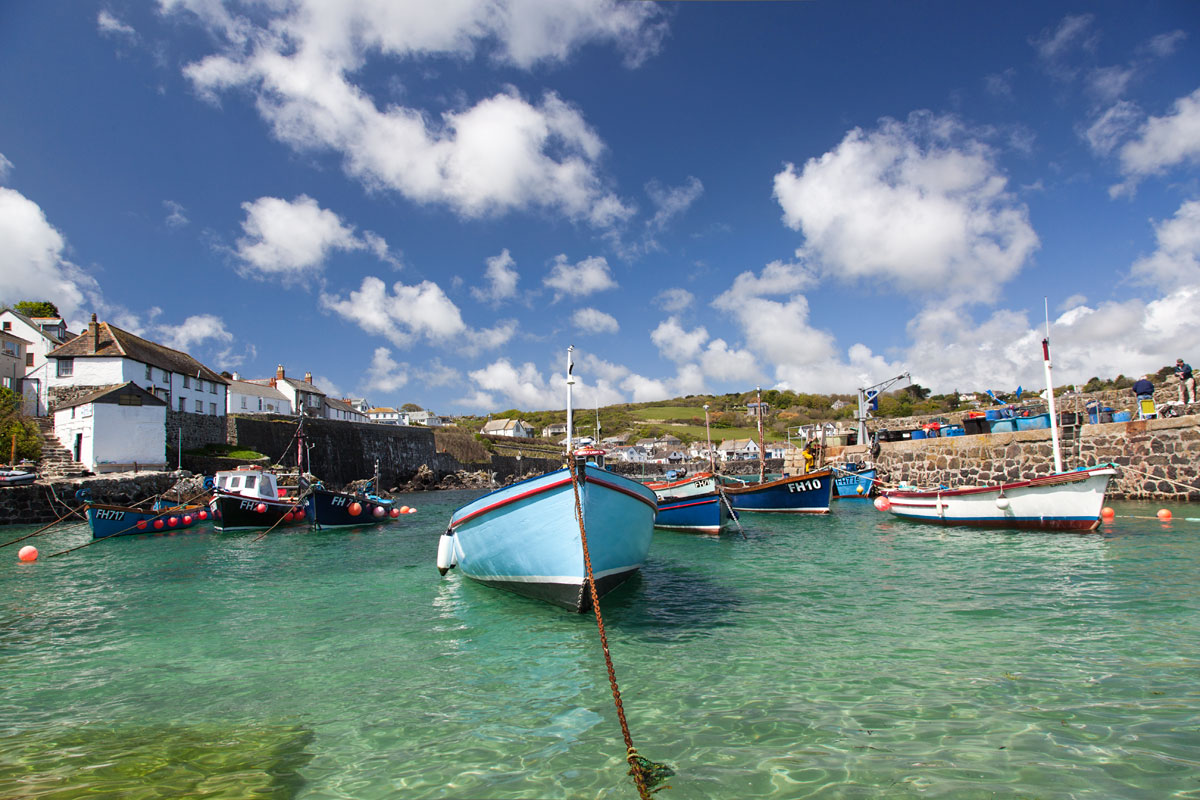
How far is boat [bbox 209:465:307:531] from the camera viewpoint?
2519cm

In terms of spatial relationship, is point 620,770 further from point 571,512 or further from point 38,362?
point 38,362

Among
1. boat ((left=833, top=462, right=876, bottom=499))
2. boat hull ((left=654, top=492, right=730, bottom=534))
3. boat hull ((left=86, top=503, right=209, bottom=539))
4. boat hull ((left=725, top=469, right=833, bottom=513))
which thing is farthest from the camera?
boat ((left=833, top=462, right=876, bottom=499))

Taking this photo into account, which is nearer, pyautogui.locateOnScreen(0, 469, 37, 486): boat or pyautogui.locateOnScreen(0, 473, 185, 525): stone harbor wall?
pyautogui.locateOnScreen(0, 469, 37, 486): boat

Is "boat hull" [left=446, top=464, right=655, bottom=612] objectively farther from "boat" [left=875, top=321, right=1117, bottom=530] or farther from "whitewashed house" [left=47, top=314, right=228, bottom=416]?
"whitewashed house" [left=47, top=314, right=228, bottom=416]

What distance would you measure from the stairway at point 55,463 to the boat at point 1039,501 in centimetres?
4154

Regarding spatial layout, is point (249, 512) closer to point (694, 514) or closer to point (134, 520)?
point (134, 520)

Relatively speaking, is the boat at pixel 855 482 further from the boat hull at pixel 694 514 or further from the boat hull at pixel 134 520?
the boat hull at pixel 134 520

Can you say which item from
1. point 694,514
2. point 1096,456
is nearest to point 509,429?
point 694,514

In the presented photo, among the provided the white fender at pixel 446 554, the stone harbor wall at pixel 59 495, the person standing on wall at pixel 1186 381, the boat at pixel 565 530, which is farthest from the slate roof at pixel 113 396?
the person standing on wall at pixel 1186 381

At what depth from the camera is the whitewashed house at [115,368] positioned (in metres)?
38.5

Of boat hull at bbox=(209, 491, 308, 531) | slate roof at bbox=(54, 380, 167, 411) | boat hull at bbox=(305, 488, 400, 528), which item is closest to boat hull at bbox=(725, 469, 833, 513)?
boat hull at bbox=(305, 488, 400, 528)

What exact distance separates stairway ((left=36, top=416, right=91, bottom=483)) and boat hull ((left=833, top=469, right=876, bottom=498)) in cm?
4332

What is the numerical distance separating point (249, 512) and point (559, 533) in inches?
904

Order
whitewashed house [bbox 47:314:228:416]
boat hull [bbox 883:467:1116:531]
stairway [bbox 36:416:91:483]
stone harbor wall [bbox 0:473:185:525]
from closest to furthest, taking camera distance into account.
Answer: boat hull [bbox 883:467:1116:531] < stone harbor wall [bbox 0:473:185:525] < stairway [bbox 36:416:91:483] < whitewashed house [bbox 47:314:228:416]
